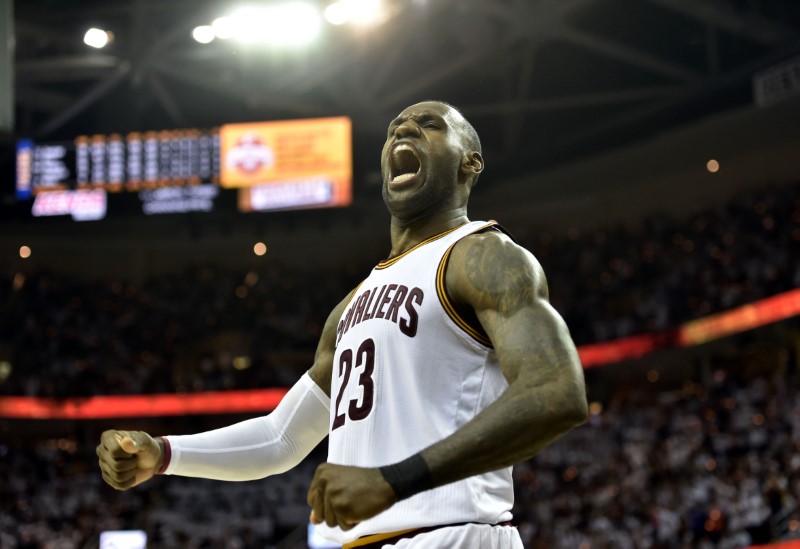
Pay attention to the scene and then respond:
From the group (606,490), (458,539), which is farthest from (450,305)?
(606,490)

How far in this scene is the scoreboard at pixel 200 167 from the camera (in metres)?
19.5

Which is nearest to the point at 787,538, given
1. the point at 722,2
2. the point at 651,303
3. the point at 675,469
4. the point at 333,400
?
the point at 675,469

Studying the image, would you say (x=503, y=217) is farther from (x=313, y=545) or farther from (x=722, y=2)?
(x=313, y=545)

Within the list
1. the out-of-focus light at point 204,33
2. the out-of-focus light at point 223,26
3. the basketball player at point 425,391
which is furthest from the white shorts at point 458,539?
the out-of-focus light at point 204,33

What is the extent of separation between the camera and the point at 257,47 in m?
20.5

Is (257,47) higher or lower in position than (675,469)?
higher

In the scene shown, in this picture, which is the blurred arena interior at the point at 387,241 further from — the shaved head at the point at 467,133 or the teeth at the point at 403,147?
→ the teeth at the point at 403,147

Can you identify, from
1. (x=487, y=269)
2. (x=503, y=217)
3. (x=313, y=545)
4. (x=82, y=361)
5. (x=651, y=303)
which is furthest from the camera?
(x=503, y=217)

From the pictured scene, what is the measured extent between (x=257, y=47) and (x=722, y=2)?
906 centimetres

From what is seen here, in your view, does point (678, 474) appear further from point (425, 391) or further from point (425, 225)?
point (425, 391)

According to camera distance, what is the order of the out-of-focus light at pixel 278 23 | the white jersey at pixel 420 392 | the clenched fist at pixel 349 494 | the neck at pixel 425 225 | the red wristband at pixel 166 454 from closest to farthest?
the clenched fist at pixel 349 494
the white jersey at pixel 420 392
the neck at pixel 425 225
the red wristband at pixel 166 454
the out-of-focus light at pixel 278 23

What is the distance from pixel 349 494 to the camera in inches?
83.4

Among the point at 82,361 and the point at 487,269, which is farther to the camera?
the point at 82,361

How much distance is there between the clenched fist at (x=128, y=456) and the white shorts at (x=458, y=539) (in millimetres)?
849
